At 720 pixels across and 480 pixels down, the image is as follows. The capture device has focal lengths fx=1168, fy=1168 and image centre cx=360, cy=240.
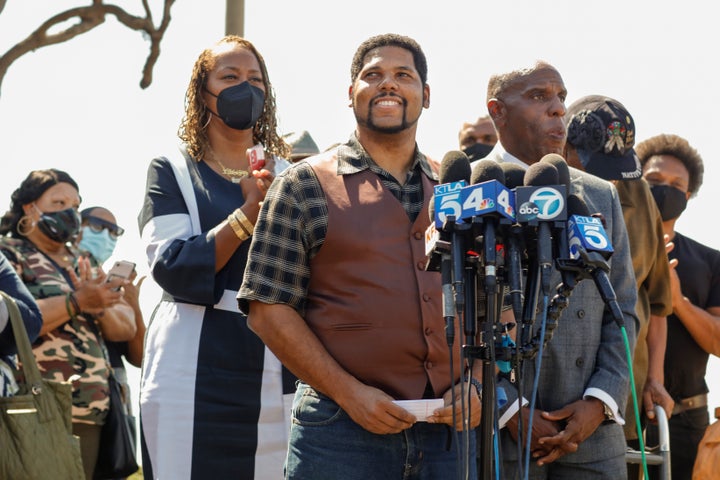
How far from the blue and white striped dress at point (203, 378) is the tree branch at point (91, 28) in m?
6.60

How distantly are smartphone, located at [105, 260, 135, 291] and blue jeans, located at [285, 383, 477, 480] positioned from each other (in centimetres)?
347

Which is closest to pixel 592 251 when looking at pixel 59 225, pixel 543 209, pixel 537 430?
pixel 543 209

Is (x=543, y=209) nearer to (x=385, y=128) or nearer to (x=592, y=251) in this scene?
(x=592, y=251)

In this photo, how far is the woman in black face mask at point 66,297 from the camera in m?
6.59

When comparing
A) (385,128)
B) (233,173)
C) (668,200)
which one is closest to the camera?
(385,128)

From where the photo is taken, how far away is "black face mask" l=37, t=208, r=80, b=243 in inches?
279

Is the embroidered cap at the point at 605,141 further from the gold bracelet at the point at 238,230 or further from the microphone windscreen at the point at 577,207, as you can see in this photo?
the microphone windscreen at the point at 577,207

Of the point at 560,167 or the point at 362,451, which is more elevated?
the point at 560,167

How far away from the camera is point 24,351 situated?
4898 millimetres

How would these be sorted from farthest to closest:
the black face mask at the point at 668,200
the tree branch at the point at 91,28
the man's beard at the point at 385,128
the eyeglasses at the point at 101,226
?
the tree branch at the point at 91,28 → the eyeglasses at the point at 101,226 → the black face mask at the point at 668,200 → the man's beard at the point at 385,128

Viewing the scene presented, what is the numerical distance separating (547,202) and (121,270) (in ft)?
14.1

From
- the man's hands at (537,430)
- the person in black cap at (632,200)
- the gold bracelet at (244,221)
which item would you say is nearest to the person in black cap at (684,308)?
the person in black cap at (632,200)

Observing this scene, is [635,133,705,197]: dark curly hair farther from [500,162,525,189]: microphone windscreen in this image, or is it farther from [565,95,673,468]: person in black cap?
[500,162,525,189]: microphone windscreen

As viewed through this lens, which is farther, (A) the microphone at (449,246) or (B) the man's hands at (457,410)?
(B) the man's hands at (457,410)
